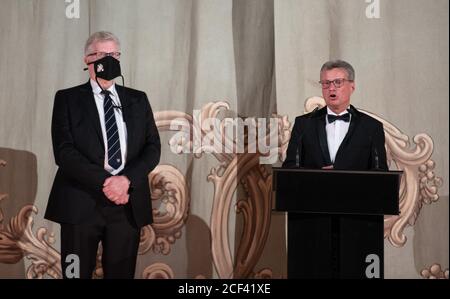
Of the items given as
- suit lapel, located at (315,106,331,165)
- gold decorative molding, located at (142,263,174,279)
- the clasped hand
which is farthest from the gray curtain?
the clasped hand

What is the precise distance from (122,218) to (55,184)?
1.55 ft

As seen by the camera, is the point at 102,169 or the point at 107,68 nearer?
the point at 102,169

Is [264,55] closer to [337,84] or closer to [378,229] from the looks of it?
[337,84]

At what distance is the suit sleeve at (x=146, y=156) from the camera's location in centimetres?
398

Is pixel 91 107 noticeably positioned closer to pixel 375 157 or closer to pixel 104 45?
pixel 104 45

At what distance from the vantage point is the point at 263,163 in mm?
4531

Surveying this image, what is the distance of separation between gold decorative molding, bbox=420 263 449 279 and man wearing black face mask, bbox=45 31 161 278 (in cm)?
183

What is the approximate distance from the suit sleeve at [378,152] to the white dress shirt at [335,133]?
0.60 ft

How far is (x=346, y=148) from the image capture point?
3848 millimetres

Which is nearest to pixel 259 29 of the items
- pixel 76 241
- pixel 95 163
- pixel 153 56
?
pixel 153 56

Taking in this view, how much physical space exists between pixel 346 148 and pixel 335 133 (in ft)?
0.55

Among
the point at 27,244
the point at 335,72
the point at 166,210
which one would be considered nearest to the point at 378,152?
the point at 335,72

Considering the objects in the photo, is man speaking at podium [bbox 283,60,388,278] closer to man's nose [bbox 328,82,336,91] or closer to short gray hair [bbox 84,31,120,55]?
man's nose [bbox 328,82,336,91]

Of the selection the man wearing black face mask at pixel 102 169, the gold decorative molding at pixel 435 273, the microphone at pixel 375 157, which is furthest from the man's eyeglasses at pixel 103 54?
the gold decorative molding at pixel 435 273
